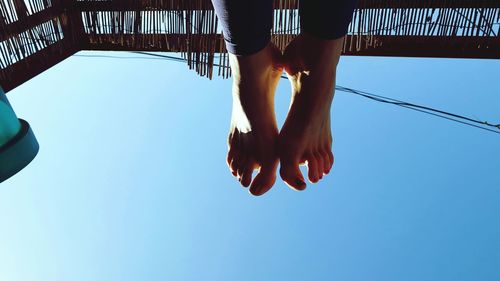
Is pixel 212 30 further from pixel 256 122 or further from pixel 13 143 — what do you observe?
pixel 13 143

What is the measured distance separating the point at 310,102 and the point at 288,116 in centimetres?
6

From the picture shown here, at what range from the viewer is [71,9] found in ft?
4.77

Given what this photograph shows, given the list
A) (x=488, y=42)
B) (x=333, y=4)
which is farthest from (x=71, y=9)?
(x=488, y=42)

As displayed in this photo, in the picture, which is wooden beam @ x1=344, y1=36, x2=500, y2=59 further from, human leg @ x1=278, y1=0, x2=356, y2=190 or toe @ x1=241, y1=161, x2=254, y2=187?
toe @ x1=241, y1=161, x2=254, y2=187

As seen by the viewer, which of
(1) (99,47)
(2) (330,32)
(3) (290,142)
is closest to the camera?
(2) (330,32)

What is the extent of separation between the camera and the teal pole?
0.66 meters

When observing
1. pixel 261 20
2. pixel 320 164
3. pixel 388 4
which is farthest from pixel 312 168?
pixel 388 4

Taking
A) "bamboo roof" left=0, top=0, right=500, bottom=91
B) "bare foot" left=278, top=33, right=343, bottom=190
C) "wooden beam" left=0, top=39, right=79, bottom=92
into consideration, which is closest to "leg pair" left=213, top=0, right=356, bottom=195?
"bare foot" left=278, top=33, right=343, bottom=190

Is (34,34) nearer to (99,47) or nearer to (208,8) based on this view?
(99,47)

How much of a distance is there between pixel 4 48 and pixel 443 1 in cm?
125

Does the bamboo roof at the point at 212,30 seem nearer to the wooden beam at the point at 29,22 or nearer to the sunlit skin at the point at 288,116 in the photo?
the wooden beam at the point at 29,22

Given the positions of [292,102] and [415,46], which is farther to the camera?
[415,46]

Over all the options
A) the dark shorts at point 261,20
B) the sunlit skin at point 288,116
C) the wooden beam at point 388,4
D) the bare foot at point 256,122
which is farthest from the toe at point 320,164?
the wooden beam at point 388,4

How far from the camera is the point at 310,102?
3.28 feet
